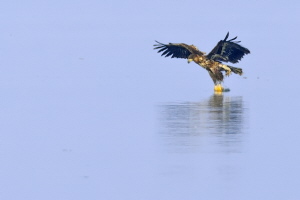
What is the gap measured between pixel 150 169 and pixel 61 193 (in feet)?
5.46

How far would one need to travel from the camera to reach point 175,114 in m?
19.7

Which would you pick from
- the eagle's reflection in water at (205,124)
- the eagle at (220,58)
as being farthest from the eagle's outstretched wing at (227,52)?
the eagle's reflection in water at (205,124)

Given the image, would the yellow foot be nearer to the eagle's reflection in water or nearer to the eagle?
the eagle

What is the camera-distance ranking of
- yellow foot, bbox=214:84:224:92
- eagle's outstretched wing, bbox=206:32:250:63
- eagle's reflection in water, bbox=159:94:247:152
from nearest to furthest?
1. eagle's reflection in water, bbox=159:94:247:152
2. yellow foot, bbox=214:84:224:92
3. eagle's outstretched wing, bbox=206:32:250:63

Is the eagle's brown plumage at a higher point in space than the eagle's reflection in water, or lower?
higher

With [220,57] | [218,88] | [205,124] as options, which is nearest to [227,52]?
[220,57]

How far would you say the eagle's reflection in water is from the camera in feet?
48.9

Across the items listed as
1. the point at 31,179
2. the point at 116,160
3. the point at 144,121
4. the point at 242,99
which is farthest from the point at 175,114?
the point at 31,179

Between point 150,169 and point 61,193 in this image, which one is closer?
point 61,193

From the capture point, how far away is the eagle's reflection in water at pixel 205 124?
48.9 ft

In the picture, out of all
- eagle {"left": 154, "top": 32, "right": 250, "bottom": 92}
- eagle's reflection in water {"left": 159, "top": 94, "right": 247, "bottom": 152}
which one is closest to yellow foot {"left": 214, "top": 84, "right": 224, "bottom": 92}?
eagle {"left": 154, "top": 32, "right": 250, "bottom": 92}

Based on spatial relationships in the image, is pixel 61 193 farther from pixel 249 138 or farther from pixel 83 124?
pixel 83 124

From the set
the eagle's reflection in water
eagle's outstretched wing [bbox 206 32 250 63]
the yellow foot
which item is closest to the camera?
Result: the eagle's reflection in water

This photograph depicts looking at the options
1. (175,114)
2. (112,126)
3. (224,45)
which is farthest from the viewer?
(224,45)
